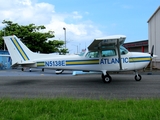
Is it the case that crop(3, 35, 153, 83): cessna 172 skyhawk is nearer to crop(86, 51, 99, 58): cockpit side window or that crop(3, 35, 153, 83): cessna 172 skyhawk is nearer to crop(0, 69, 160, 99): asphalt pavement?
crop(86, 51, 99, 58): cockpit side window

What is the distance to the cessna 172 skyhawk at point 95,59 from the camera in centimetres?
1191

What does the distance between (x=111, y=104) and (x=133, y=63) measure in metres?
6.75

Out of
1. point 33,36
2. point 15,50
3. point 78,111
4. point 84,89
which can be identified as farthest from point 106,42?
point 33,36

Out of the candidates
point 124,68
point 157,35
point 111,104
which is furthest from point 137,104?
point 157,35

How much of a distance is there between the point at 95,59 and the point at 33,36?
2339 cm

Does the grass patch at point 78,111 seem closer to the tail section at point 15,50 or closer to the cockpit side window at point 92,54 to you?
the cockpit side window at point 92,54

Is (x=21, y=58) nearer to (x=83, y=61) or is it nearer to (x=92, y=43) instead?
(x=83, y=61)

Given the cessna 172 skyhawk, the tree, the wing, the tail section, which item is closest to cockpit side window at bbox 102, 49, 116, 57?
the cessna 172 skyhawk

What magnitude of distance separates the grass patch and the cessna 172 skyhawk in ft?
20.2

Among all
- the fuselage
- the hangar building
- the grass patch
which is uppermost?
the hangar building

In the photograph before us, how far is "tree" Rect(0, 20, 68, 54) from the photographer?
33531 mm

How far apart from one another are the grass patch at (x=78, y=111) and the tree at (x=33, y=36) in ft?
93.1

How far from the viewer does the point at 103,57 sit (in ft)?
39.8

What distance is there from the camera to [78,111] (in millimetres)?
4984
